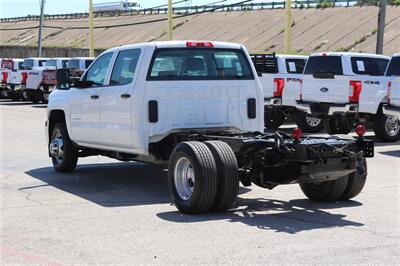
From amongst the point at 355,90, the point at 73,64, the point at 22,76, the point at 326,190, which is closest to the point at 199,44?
the point at 326,190

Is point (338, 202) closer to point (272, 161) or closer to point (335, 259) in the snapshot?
point (272, 161)

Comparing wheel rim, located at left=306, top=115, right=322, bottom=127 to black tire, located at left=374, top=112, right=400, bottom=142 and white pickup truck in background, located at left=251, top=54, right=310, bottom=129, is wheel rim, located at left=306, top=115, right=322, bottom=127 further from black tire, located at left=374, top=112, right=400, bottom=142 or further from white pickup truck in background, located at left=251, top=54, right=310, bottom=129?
black tire, located at left=374, top=112, right=400, bottom=142

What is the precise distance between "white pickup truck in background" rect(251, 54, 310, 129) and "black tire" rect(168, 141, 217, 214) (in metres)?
11.0

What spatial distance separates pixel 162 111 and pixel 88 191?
157 centimetres

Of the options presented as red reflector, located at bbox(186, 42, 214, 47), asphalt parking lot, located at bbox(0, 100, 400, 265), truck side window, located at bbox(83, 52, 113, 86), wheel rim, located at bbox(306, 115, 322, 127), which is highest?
red reflector, located at bbox(186, 42, 214, 47)

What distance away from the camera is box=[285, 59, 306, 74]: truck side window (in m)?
20.1

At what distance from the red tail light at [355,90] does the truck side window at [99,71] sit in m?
7.96

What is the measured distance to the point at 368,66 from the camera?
57.0ft

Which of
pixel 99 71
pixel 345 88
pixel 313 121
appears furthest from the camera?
pixel 313 121

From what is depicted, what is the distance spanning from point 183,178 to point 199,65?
1.96 metres

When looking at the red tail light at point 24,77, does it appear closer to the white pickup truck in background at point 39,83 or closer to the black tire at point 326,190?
the white pickup truck in background at point 39,83

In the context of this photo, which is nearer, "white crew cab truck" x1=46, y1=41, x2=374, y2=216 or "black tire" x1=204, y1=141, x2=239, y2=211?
"black tire" x1=204, y1=141, x2=239, y2=211

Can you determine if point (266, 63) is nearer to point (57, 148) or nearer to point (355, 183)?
point (57, 148)

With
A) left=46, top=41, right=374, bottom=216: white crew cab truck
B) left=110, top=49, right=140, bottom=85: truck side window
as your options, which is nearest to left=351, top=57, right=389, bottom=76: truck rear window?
left=46, top=41, right=374, bottom=216: white crew cab truck
